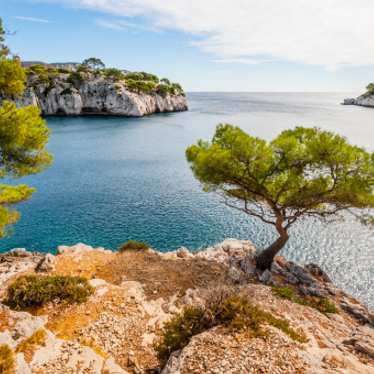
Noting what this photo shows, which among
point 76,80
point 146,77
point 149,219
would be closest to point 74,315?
point 149,219

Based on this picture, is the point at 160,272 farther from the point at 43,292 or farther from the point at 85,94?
the point at 85,94

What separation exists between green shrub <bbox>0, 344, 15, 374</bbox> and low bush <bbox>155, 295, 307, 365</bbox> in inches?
157

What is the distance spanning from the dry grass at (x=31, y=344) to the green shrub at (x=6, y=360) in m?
0.51

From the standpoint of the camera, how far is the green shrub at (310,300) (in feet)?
43.2

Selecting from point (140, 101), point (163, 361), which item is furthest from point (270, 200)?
point (140, 101)

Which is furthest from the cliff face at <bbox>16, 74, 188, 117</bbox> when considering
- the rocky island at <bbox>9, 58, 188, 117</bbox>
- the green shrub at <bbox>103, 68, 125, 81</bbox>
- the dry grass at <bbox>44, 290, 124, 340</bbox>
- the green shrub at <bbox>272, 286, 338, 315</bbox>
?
the dry grass at <bbox>44, 290, 124, 340</bbox>

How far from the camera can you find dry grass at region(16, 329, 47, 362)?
25.2 ft

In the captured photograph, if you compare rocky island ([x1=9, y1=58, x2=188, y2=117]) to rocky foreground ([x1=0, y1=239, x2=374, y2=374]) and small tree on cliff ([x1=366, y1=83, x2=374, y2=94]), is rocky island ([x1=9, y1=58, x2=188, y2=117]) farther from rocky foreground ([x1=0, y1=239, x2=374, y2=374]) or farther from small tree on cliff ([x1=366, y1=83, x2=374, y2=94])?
small tree on cliff ([x1=366, y1=83, x2=374, y2=94])

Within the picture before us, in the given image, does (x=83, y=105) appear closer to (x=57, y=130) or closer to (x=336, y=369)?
(x=57, y=130)

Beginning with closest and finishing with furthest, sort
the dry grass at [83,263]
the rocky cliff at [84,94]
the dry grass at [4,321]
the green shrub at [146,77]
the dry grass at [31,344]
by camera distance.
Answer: the dry grass at [31,344] < the dry grass at [4,321] < the dry grass at [83,263] < the rocky cliff at [84,94] < the green shrub at [146,77]

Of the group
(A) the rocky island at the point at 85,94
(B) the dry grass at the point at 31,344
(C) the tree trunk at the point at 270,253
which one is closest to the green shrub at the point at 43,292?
(B) the dry grass at the point at 31,344

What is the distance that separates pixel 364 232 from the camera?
86.7 ft

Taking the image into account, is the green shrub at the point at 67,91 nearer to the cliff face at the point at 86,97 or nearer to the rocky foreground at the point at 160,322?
the cliff face at the point at 86,97

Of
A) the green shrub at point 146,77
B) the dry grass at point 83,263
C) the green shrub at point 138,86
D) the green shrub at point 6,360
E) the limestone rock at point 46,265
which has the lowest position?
A: the dry grass at point 83,263
